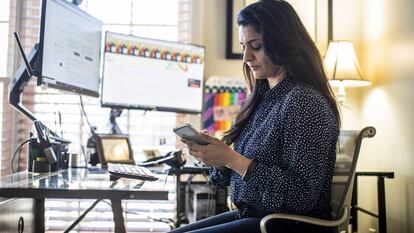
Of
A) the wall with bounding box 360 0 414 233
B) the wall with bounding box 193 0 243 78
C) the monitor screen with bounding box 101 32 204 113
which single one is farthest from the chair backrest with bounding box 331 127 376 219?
the wall with bounding box 193 0 243 78

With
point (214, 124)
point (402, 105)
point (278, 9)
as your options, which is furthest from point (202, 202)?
point (278, 9)

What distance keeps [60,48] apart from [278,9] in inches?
42.6

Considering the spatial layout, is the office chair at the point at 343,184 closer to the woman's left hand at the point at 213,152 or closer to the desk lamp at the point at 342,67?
the woman's left hand at the point at 213,152

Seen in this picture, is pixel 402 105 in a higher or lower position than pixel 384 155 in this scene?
higher

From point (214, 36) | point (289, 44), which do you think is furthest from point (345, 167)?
point (214, 36)

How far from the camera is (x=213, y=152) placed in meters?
1.19

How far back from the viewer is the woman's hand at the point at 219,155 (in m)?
1.18

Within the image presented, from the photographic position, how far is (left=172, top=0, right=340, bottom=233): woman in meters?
1.14

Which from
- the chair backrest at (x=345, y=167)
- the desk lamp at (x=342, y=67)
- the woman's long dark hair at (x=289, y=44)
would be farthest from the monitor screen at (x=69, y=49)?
the desk lamp at (x=342, y=67)

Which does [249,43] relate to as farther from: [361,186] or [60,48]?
[361,186]

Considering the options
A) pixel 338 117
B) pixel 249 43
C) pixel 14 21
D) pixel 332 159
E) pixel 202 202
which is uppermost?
pixel 14 21

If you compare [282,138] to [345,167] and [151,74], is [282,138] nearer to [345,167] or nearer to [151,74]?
[345,167]

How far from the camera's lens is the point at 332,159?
1215mm

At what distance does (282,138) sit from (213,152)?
194mm
